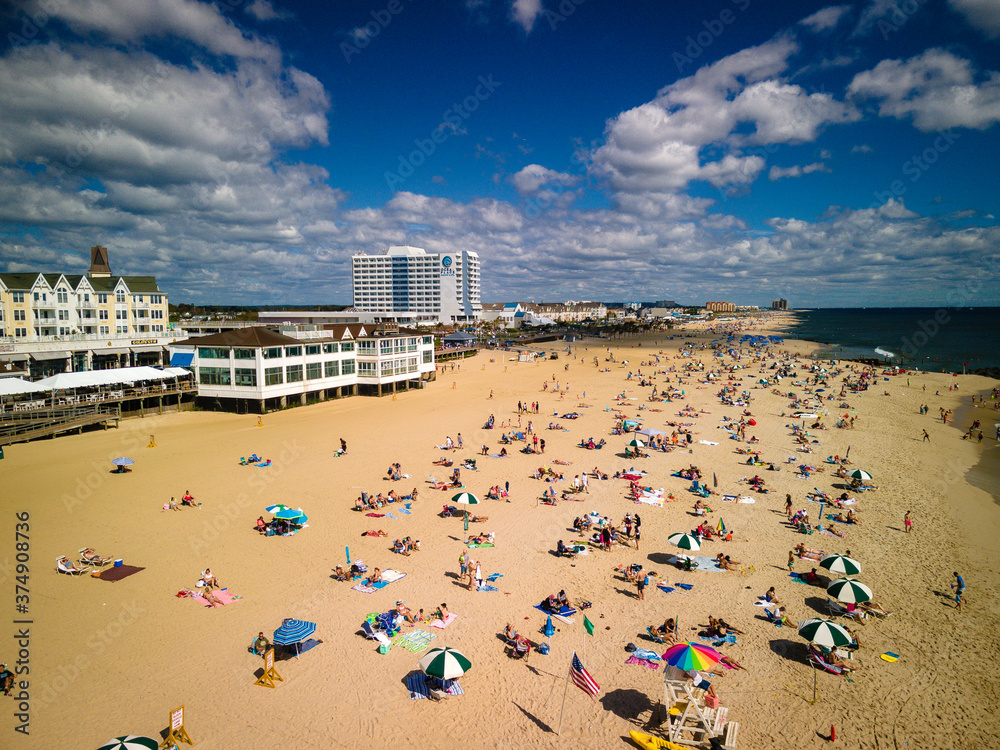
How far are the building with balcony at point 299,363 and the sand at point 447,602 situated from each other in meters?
11.2

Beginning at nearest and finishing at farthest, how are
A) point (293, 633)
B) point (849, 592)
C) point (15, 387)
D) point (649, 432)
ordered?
point (293, 633), point (849, 592), point (15, 387), point (649, 432)

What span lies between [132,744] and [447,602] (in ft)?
24.5

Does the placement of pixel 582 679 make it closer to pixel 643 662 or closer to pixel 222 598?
pixel 643 662

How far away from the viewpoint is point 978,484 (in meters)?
24.6

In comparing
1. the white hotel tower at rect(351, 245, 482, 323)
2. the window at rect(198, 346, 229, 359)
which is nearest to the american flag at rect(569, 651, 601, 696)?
the window at rect(198, 346, 229, 359)

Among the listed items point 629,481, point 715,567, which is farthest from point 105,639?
point 629,481

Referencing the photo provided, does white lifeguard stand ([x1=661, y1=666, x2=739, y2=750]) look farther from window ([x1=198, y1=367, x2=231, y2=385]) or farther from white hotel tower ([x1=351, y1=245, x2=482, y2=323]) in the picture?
white hotel tower ([x1=351, y1=245, x2=482, y2=323])

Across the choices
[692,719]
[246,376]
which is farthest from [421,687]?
[246,376]

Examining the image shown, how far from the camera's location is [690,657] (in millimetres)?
10312

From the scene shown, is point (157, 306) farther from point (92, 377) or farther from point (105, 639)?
point (105, 639)

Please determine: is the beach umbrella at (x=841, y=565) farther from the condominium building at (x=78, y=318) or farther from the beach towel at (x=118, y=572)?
the condominium building at (x=78, y=318)

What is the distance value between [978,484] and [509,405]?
30695 millimetres

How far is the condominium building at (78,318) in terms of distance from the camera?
144 ft

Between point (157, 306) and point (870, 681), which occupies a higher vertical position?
point (157, 306)
